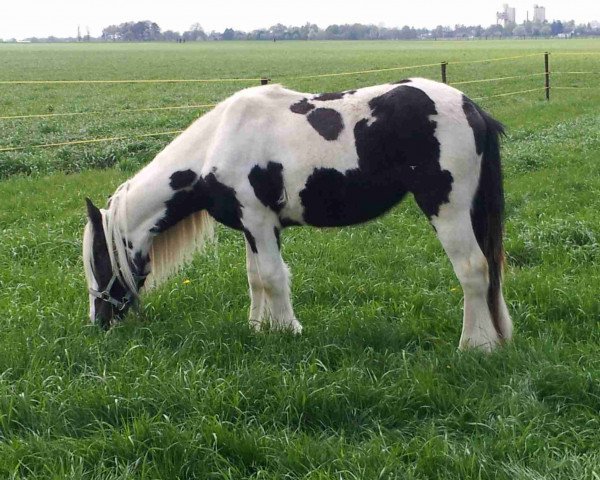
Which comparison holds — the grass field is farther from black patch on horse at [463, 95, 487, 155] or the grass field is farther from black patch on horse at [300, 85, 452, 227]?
black patch on horse at [463, 95, 487, 155]

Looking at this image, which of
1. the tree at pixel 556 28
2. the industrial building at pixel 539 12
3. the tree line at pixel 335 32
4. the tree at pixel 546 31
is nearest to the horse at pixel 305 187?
the tree line at pixel 335 32

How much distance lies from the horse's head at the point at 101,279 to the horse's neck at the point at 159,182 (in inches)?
8.2

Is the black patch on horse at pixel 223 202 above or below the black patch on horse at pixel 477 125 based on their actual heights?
below

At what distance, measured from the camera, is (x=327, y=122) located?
433 cm

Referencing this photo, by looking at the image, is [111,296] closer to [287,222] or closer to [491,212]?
[287,222]

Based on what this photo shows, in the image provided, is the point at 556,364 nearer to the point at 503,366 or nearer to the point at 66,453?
the point at 503,366

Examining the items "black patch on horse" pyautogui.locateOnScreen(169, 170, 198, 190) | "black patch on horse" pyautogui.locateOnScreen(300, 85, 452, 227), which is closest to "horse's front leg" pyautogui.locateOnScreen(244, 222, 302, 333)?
"black patch on horse" pyautogui.locateOnScreen(300, 85, 452, 227)

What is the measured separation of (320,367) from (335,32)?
143389 mm

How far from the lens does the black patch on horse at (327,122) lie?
4285mm

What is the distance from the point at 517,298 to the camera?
4.90 m

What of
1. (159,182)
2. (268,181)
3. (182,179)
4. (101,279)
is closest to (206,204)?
(182,179)

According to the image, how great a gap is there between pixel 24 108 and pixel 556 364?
20.6 meters

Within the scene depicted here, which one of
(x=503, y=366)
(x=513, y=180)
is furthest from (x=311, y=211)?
(x=513, y=180)

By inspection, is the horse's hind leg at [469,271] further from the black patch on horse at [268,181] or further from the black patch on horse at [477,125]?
the black patch on horse at [268,181]
